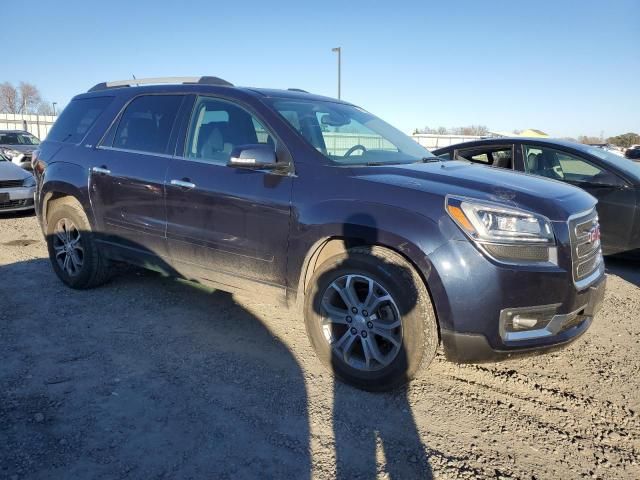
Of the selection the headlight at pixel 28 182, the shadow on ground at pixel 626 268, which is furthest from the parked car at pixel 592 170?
the headlight at pixel 28 182

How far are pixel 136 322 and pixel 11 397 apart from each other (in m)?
1.30

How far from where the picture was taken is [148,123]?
434 centimetres

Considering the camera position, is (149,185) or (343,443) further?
(149,185)

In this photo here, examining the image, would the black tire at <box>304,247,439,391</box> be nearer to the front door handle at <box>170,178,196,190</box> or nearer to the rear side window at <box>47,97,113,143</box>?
the front door handle at <box>170,178,196,190</box>

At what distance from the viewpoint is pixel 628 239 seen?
5797 mm

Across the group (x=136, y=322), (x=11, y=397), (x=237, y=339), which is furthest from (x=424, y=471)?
(x=136, y=322)

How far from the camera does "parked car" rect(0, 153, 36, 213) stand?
913cm

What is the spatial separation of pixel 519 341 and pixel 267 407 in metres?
1.50

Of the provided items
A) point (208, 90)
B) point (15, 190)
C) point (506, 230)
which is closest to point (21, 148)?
point (15, 190)

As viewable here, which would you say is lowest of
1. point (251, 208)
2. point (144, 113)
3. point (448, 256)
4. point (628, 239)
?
point (628, 239)

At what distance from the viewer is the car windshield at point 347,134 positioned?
11.9 ft

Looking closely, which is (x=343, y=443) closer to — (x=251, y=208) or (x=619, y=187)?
(x=251, y=208)

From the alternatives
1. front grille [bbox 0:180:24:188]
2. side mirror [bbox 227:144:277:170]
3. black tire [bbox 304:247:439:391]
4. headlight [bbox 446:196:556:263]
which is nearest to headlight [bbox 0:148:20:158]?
front grille [bbox 0:180:24:188]

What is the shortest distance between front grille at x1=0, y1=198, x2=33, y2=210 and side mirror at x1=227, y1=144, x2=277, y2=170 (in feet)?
25.5
